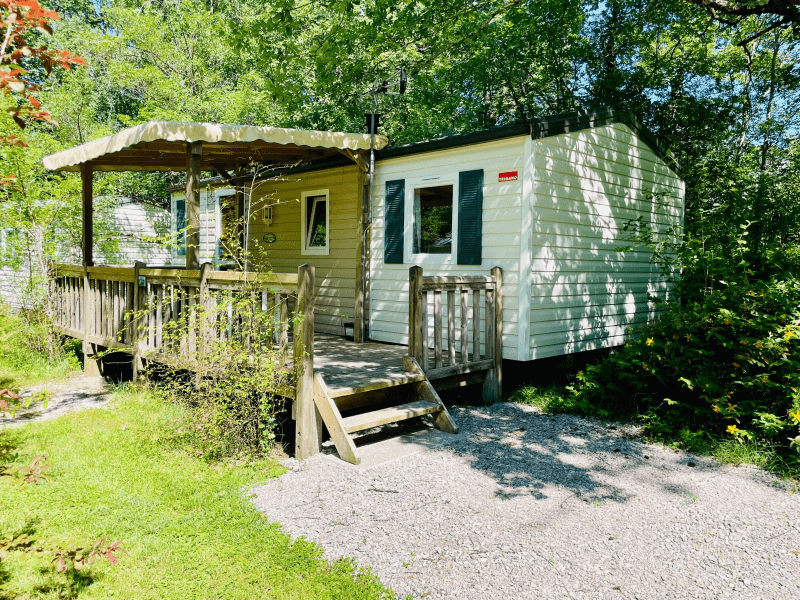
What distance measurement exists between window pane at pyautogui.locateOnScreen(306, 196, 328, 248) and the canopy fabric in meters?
0.68

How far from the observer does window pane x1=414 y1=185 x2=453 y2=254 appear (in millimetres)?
7320

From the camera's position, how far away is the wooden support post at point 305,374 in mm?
4742

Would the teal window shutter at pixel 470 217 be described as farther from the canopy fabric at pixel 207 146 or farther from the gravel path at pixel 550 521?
the gravel path at pixel 550 521

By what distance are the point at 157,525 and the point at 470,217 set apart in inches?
186

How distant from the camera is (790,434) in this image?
16.3ft

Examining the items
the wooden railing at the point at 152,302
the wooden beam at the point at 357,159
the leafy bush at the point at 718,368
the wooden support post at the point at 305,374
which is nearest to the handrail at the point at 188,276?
the wooden railing at the point at 152,302

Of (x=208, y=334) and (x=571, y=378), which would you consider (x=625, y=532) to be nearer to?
(x=208, y=334)

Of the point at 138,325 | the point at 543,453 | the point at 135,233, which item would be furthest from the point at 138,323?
the point at 135,233

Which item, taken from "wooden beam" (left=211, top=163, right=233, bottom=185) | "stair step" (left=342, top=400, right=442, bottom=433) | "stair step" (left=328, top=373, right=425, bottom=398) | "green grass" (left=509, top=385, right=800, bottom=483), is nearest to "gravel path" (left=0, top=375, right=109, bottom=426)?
"stair step" (left=328, top=373, right=425, bottom=398)

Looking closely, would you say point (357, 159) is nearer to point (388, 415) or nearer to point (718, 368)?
point (388, 415)

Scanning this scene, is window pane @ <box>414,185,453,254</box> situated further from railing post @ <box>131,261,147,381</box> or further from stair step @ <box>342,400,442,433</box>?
railing post @ <box>131,261,147,381</box>

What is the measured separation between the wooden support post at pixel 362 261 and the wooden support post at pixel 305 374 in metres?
3.24

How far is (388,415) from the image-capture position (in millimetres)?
5094

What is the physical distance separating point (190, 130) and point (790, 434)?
6211mm
